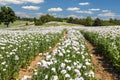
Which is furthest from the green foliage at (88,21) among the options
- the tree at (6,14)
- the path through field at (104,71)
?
the path through field at (104,71)

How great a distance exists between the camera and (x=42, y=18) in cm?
11756

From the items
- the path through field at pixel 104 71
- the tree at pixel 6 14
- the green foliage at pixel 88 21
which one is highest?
the path through field at pixel 104 71

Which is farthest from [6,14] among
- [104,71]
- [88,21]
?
[104,71]

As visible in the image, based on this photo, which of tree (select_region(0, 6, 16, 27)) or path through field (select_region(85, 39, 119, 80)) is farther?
tree (select_region(0, 6, 16, 27))

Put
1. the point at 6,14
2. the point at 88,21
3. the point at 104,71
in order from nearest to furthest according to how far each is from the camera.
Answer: the point at 104,71
the point at 6,14
the point at 88,21

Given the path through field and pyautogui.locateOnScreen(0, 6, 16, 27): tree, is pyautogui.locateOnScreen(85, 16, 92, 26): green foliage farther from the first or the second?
the path through field

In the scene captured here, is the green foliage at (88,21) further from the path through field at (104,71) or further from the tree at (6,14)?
the path through field at (104,71)

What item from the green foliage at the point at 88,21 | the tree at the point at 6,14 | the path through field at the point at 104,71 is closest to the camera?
the path through field at the point at 104,71

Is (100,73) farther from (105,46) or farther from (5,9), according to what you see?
(5,9)

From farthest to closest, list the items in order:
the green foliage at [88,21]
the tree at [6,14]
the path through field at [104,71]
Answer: the green foliage at [88,21] → the tree at [6,14] → the path through field at [104,71]

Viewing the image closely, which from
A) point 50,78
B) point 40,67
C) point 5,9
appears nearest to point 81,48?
point 40,67

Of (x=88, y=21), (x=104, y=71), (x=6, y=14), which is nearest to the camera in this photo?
(x=104, y=71)

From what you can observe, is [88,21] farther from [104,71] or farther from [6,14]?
[104,71]

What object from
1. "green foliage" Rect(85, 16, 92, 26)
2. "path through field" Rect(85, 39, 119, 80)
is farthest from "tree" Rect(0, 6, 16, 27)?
"path through field" Rect(85, 39, 119, 80)
